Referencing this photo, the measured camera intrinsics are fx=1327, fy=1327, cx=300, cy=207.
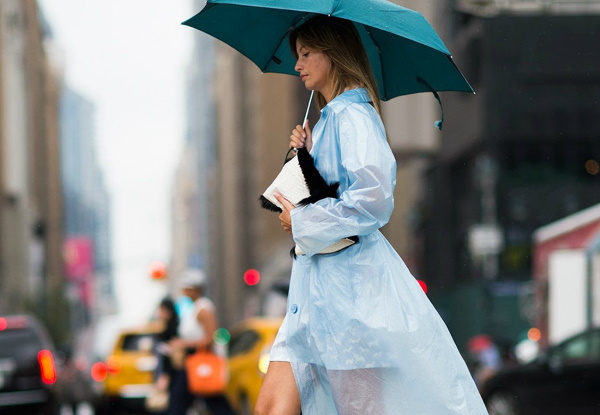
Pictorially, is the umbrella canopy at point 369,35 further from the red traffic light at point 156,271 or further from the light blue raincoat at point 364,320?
the red traffic light at point 156,271

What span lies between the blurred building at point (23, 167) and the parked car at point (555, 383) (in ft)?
161

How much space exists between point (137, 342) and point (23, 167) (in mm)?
62298

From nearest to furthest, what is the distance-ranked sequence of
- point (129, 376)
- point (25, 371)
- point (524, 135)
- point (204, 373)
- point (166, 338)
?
1. point (204, 373)
2. point (166, 338)
3. point (25, 371)
4. point (129, 376)
5. point (524, 135)

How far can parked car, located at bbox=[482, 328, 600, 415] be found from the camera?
12273 mm

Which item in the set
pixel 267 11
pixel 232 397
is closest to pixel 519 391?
pixel 232 397

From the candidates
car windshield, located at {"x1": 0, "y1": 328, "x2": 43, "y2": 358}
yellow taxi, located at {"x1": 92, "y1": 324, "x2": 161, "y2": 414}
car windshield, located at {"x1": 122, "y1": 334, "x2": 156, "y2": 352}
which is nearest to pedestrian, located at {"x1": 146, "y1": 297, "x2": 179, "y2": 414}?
car windshield, located at {"x1": 0, "y1": 328, "x2": 43, "y2": 358}

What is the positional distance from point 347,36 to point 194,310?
6794 mm

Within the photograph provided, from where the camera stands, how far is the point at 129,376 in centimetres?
1834

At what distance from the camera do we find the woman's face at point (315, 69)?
13.1 ft

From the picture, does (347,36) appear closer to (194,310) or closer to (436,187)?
(194,310)

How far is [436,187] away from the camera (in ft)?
179

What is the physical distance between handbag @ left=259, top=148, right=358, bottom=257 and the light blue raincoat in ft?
0.10

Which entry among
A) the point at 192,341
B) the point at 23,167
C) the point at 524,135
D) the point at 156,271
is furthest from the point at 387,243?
the point at 23,167

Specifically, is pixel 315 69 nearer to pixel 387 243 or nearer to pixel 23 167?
pixel 387 243
